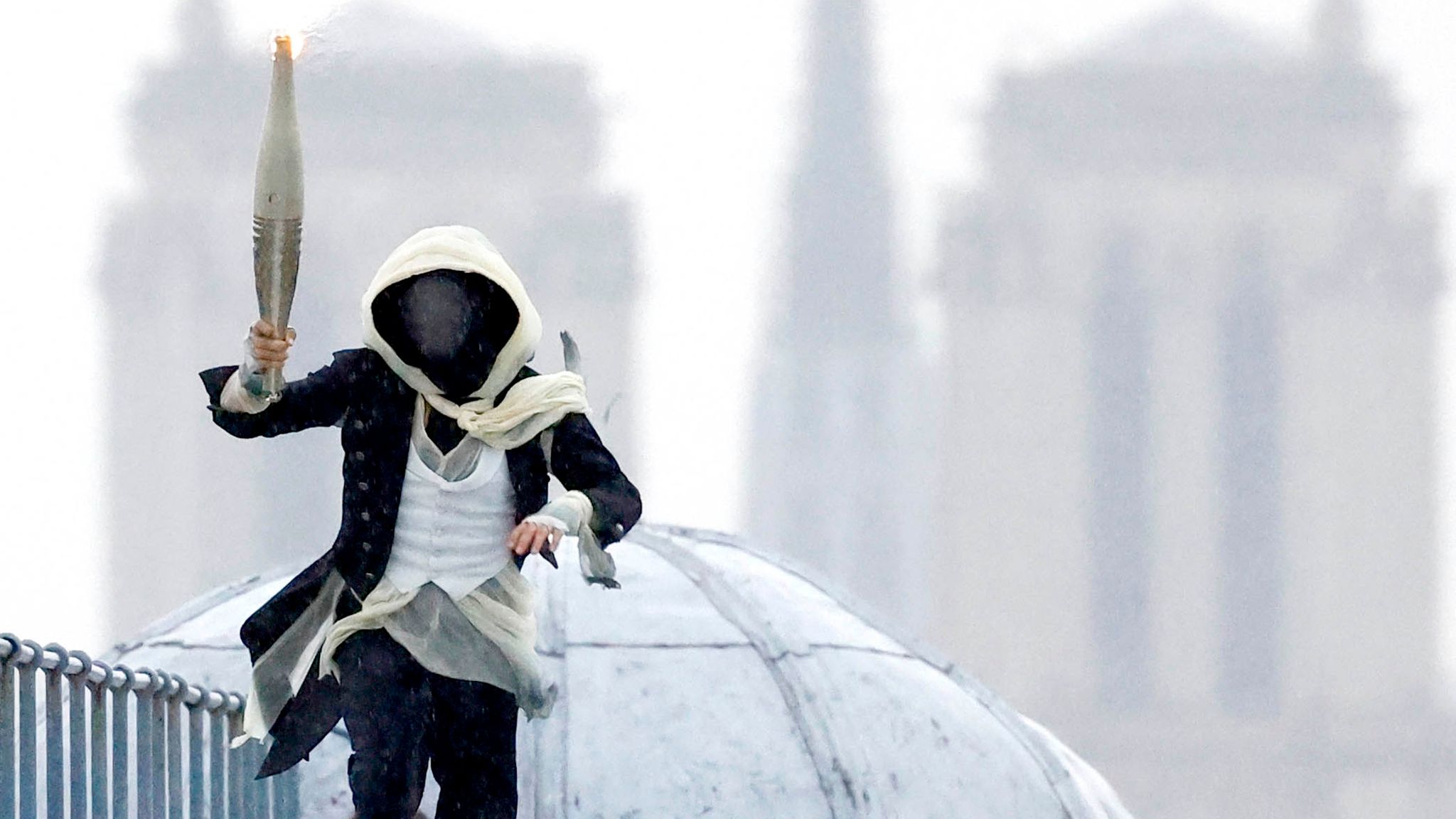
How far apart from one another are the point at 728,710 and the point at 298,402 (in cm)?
367

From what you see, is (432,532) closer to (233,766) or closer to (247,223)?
(233,766)

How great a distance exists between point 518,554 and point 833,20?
127730 millimetres

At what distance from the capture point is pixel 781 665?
10.0 meters

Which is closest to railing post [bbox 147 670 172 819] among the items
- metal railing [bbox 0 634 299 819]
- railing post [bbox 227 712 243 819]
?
metal railing [bbox 0 634 299 819]

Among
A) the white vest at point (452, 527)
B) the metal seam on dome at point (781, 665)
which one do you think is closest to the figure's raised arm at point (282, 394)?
the white vest at point (452, 527)

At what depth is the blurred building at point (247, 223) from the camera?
114000mm

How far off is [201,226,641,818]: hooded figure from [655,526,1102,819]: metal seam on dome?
4159mm

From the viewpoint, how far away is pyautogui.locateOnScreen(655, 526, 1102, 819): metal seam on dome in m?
10.3

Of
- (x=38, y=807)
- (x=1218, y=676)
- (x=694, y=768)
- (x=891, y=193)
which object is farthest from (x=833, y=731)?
(x=891, y=193)

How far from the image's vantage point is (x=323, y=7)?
6559 millimetres

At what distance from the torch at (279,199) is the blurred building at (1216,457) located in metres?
103

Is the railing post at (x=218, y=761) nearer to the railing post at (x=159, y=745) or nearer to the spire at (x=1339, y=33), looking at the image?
the railing post at (x=159, y=745)

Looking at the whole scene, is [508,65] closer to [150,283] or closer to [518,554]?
[150,283]

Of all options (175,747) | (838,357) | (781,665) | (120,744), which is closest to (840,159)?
(838,357)
